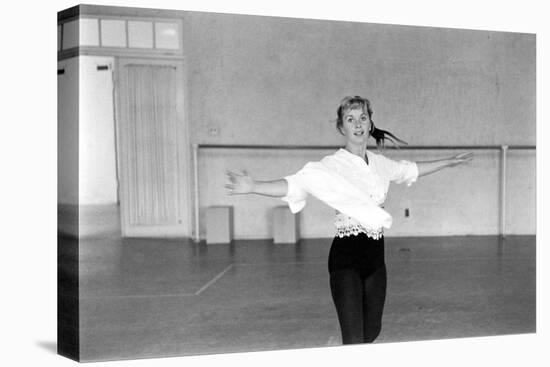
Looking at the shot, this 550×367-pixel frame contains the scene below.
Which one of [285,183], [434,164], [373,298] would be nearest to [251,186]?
[285,183]

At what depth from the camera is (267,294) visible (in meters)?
6.26

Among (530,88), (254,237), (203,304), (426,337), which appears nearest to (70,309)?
(203,304)

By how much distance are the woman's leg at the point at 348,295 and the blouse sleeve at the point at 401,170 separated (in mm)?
834

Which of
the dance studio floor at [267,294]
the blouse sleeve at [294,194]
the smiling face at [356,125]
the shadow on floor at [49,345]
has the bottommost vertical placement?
the shadow on floor at [49,345]

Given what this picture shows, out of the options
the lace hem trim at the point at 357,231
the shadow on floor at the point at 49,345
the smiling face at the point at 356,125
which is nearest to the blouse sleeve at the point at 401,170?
the smiling face at the point at 356,125

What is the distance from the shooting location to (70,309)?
5.68 metres

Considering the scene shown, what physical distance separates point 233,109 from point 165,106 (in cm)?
48

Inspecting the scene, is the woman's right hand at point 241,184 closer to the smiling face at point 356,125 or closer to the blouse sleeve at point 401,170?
the smiling face at point 356,125

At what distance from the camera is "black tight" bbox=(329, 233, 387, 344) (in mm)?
5156

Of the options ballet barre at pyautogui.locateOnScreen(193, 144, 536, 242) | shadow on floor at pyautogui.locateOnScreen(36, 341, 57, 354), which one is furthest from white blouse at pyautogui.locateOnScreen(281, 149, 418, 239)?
shadow on floor at pyautogui.locateOnScreen(36, 341, 57, 354)

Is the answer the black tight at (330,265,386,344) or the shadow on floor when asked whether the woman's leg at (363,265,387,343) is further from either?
the shadow on floor

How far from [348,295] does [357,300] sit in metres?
0.07

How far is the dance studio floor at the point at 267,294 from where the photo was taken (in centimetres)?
571

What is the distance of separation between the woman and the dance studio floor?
777mm
